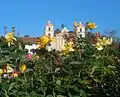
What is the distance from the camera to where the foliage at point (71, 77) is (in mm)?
3000

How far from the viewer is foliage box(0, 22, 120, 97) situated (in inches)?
118

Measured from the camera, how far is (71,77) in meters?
3.04

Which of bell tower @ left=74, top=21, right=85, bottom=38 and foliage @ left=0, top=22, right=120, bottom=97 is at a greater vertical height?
bell tower @ left=74, top=21, right=85, bottom=38

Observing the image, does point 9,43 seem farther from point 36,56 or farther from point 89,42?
point 89,42

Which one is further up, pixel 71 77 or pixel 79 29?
pixel 79 29

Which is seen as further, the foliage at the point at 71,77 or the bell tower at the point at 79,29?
the bell tower at the point at 79,29

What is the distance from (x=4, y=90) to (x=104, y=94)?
0.78 meters

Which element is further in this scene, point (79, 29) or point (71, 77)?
point (79, 29)

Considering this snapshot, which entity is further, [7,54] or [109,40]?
[7,54]

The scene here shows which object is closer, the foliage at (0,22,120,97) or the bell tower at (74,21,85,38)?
the foliage at (0,22,120,97)

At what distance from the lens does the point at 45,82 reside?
3.05 metres

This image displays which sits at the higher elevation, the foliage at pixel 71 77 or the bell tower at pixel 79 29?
the bell tower at pixel 79 29

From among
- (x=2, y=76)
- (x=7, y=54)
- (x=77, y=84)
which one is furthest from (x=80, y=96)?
(x=7, y=54)

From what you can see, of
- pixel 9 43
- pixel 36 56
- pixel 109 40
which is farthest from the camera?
pixel 9 43
